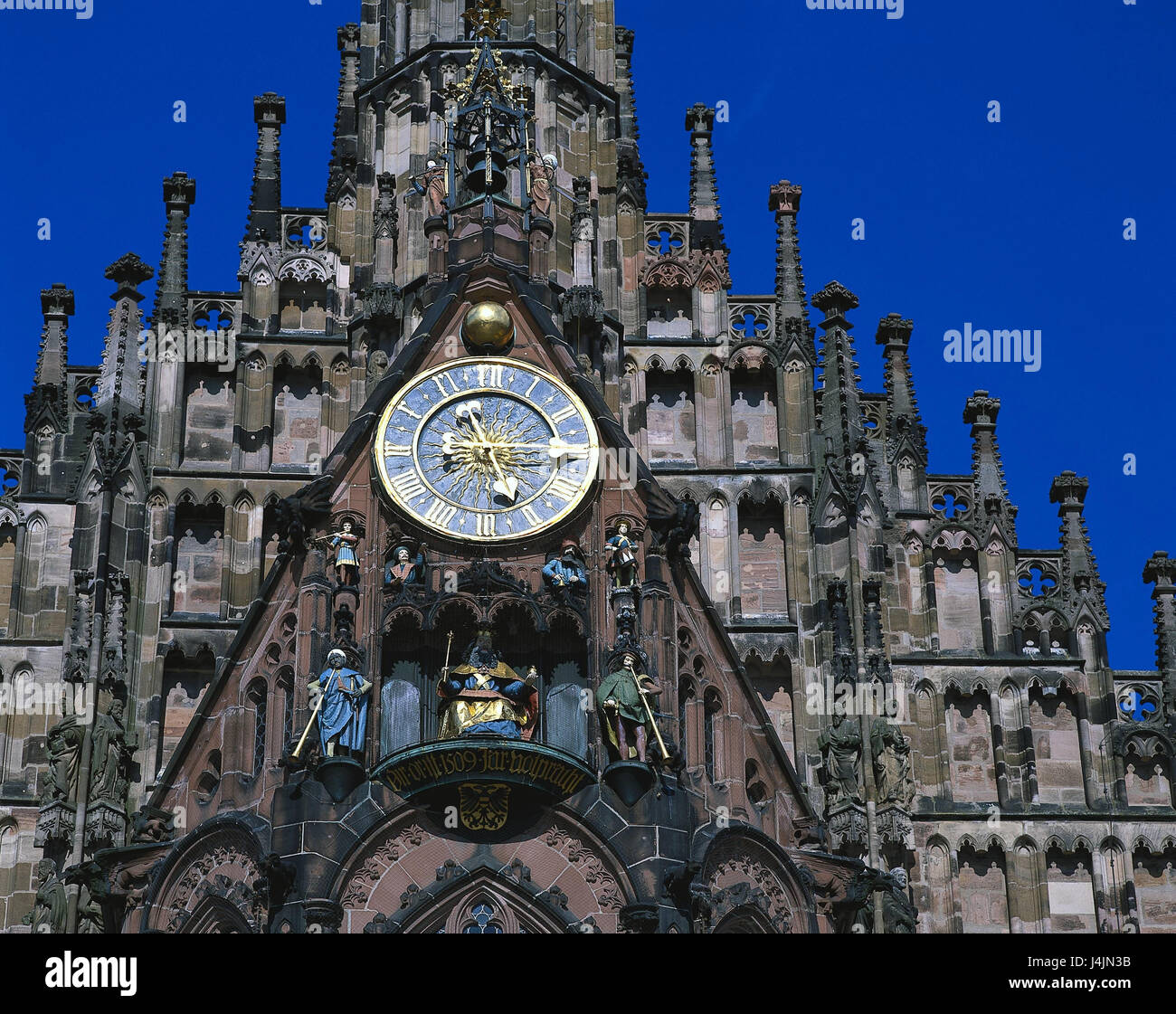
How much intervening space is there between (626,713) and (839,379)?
5.85 metres

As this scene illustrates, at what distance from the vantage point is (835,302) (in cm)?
3378

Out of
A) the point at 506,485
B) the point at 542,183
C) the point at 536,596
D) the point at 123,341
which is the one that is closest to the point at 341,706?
the point at 536,596

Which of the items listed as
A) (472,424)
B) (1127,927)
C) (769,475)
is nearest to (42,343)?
(472,424)

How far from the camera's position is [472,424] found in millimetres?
31484

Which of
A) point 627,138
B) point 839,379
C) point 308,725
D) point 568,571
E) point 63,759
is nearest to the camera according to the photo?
point 308,725

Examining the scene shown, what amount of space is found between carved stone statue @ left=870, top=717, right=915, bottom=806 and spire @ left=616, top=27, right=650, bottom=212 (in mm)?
7702

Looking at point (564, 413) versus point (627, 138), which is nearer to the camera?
point (564, 413)

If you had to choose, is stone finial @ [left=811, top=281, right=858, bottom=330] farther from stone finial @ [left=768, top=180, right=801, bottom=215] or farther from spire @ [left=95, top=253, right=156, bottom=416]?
spire @ [left=95, top=253, right=156, bottom=416]

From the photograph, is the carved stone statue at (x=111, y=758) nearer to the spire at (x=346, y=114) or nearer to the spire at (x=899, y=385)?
the spire at (x=346, y=114)

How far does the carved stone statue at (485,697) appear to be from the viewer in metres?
29.4

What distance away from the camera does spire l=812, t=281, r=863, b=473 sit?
33031 mm

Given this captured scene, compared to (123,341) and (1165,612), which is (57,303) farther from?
(1165,612)
